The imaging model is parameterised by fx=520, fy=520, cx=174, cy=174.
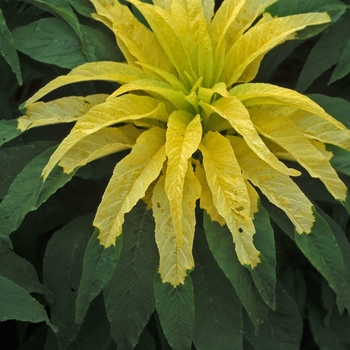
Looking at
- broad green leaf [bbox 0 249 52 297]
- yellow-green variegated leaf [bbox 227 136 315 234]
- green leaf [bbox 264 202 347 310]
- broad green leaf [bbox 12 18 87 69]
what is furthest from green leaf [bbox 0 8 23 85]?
green leaf [bbox 264 202 347 310]

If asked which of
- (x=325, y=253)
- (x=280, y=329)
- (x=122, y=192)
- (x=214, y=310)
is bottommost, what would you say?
(x=280, y=329)

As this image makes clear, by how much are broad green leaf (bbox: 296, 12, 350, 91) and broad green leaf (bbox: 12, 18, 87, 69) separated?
44 centimetres

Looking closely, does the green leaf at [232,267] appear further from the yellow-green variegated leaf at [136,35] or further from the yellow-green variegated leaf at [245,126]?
the yellow-green variegated leaf at [136,35]

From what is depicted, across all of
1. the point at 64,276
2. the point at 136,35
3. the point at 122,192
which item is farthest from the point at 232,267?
the point at 136,35

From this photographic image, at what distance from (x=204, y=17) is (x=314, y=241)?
434 millimetres

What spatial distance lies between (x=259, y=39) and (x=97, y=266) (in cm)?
46

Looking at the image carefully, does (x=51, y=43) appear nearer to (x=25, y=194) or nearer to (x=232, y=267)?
(x=25, y=194)

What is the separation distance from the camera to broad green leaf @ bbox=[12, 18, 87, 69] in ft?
3.05

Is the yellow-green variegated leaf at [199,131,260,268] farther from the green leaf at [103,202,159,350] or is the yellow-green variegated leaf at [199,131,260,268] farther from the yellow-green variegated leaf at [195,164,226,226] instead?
the green leaf at [103,202,159,350]

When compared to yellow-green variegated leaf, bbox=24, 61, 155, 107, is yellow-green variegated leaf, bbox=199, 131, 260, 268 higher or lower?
lower

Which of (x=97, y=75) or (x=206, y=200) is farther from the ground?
(x=97, y=75)

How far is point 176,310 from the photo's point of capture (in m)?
0.79

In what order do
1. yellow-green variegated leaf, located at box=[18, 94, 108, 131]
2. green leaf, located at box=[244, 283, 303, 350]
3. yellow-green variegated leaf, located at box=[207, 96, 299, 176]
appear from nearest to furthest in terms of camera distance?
yellow-green variegated leaf, located at box=[207, 96, 299, 176], yellow-green variegated leaf, located at box=[18, 94, 108, 131], green leaf, located at box=[244, 283, 303, 350]

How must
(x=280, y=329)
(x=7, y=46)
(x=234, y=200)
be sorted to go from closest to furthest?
1. (x=234, y=200)
2. (x=7, y=46)
3. (x=280, y=329)
